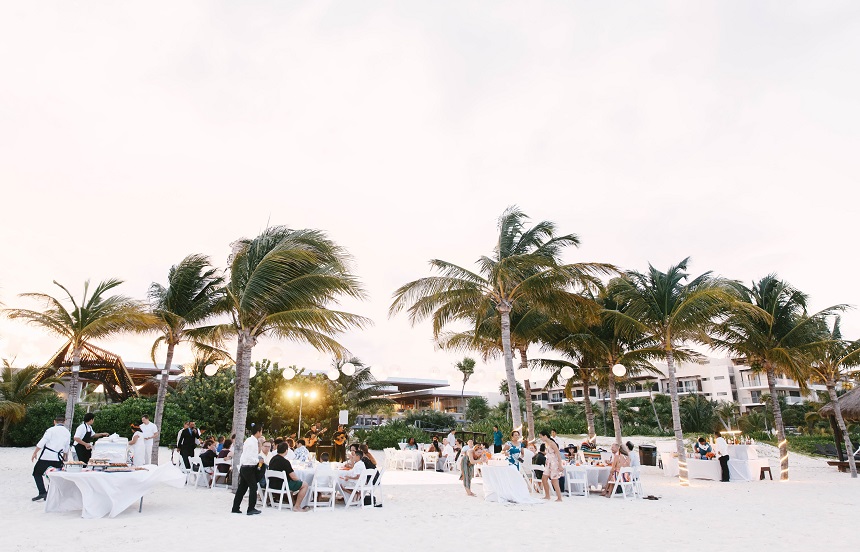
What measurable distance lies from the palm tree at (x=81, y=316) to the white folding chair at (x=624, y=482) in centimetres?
1226

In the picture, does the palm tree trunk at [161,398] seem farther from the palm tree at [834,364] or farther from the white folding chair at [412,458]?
the palm tree at [834,364]

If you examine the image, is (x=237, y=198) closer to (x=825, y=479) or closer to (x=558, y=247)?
(x=558, y=247)

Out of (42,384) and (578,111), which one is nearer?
(578,111)

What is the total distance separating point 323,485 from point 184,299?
840 cm

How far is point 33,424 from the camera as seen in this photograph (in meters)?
21.8

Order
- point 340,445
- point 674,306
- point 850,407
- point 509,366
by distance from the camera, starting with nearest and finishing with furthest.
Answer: point 674,306 → point 509,366 → point 340,445 → point 850,407

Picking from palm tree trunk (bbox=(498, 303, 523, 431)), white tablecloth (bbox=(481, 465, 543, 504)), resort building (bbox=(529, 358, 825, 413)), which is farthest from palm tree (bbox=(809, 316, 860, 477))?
resort building (bbox=(529, 358, 825, 413))

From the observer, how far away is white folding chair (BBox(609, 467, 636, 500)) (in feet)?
38.7

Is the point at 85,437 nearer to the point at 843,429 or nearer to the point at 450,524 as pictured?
the point at 450,524

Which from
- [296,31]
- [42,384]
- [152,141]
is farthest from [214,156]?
[42,384]

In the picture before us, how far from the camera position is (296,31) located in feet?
39.0

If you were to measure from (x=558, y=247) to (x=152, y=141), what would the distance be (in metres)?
11.5

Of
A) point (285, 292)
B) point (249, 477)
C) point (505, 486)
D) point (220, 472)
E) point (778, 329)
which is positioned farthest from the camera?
point (778, 329)

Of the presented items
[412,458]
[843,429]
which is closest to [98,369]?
[412,458]
